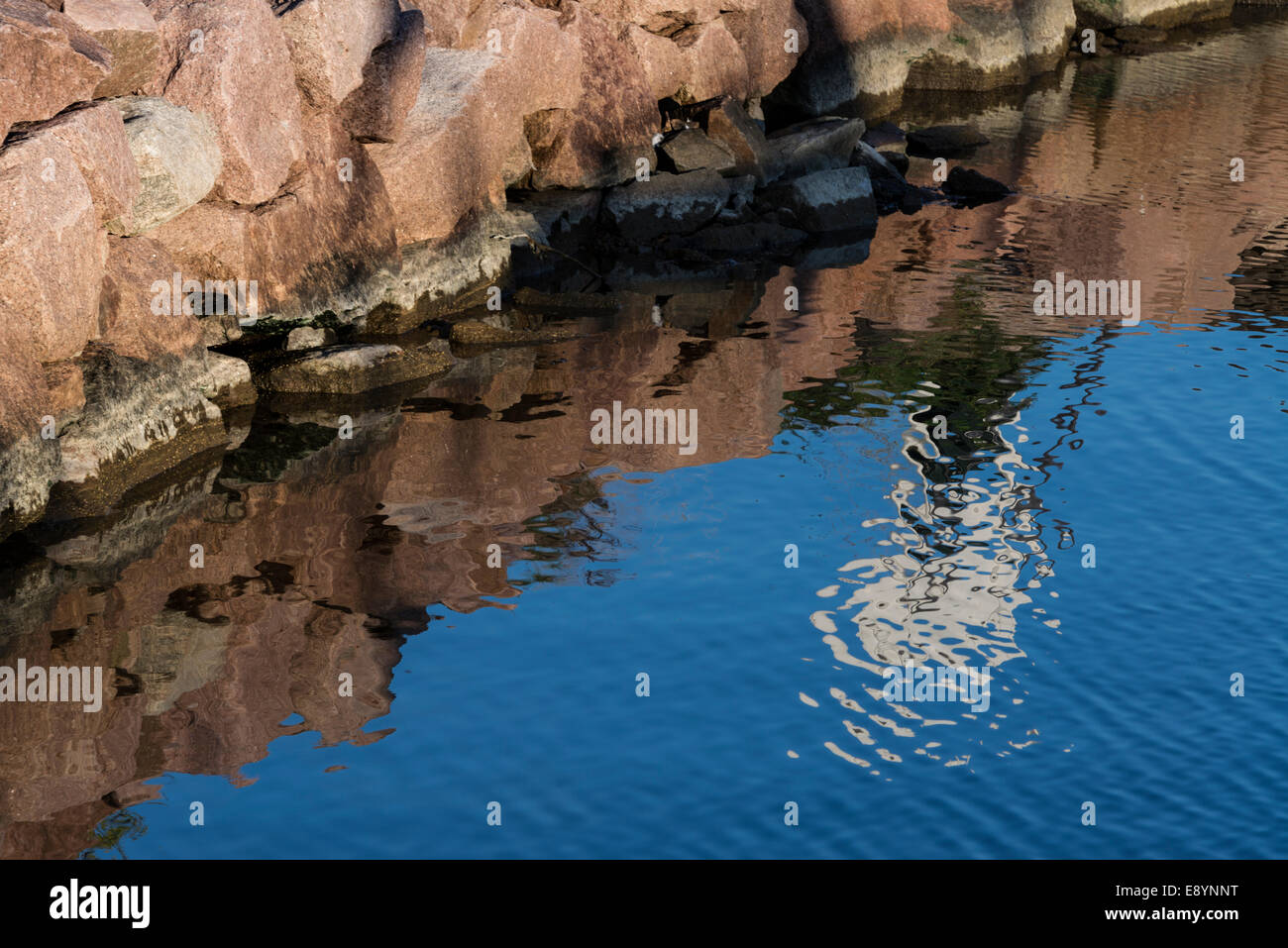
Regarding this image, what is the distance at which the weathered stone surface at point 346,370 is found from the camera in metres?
14.4

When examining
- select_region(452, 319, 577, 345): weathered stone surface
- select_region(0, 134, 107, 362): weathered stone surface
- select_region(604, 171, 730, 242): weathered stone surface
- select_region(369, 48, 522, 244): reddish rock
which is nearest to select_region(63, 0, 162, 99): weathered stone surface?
select_region(0, 134, 107, 362): weathered stone surface

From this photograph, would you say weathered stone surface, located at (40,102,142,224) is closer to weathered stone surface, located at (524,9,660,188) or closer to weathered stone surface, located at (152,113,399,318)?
weathered stone surface, located at (152,113,399,318)

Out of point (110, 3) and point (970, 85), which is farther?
point (970, 85)

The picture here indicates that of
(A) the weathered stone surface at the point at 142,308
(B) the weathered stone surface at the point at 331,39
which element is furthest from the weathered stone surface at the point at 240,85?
(A) the weathered stone surface at the point at 142,308

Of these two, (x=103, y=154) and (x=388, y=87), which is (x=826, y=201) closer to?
(x=388, y=87)

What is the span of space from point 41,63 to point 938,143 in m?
17.6

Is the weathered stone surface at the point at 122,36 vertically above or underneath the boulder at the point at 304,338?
above

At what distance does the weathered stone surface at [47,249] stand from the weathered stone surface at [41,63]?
27 cm

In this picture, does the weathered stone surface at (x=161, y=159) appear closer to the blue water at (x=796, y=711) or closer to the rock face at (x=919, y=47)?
the blue water at (x=796, y=711)

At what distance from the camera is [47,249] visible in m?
11.3

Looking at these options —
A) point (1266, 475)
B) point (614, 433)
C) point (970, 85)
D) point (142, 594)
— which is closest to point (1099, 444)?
point (1266, 475)

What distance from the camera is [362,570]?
35.1 ft
